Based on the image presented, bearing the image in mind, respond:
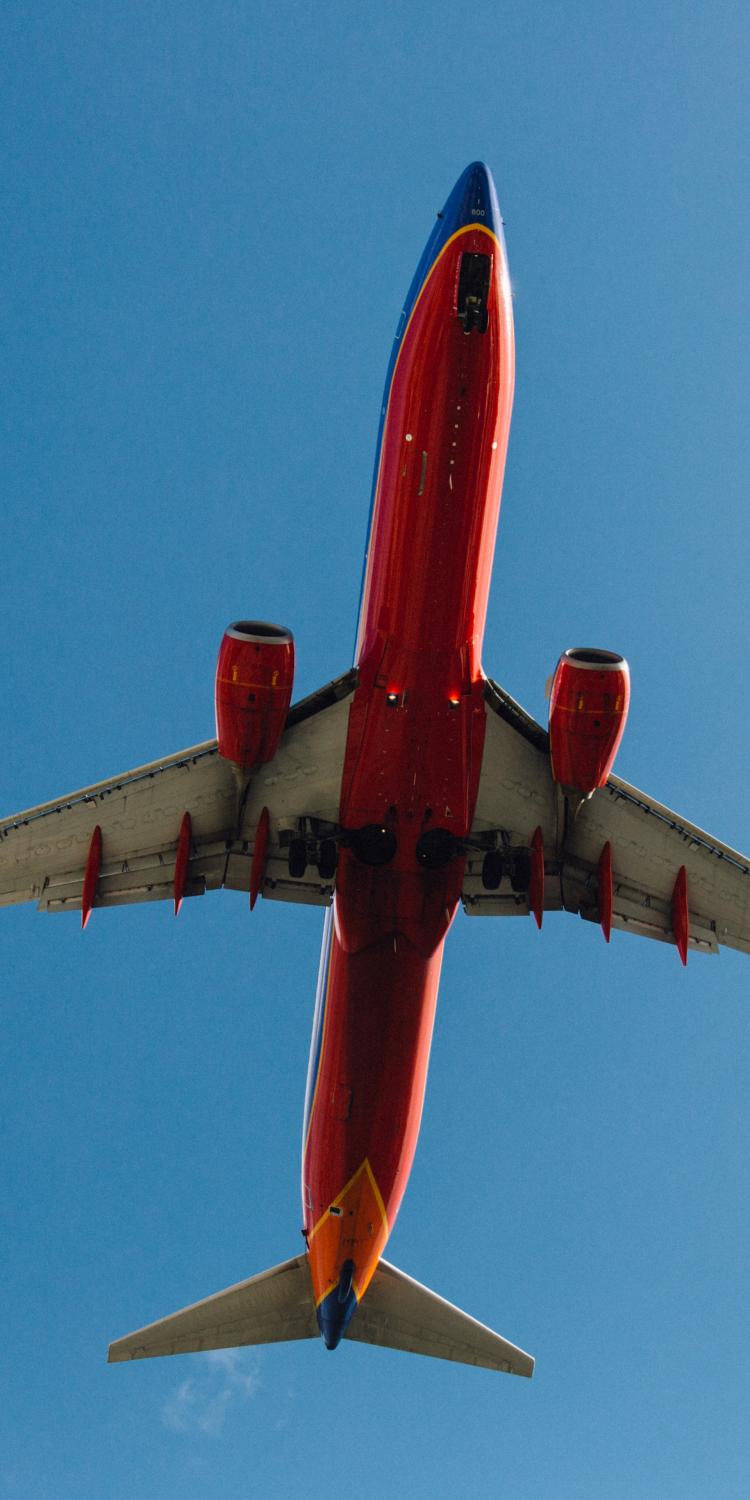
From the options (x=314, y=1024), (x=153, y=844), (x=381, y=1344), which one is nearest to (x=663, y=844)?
(x=314, y=1024)

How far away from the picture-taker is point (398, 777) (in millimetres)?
22703

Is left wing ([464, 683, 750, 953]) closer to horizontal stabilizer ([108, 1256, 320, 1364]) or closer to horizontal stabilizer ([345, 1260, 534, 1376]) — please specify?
horizontal stabilizer ([345, 1260, 534, 1376])

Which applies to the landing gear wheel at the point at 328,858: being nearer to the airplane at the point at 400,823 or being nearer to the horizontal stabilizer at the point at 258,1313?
the airplane at the point at 400,823

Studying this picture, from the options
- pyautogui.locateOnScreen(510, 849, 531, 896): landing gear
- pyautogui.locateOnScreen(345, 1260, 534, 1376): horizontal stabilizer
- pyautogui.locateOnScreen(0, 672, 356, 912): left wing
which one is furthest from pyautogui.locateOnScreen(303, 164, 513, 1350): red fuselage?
pyautogui.locateOnScreen(345, 1260, 534, 1376): horizontal stabilizer

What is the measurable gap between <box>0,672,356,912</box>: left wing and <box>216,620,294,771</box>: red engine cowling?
157 centimetres

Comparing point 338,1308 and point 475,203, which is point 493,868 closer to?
point 338,1308

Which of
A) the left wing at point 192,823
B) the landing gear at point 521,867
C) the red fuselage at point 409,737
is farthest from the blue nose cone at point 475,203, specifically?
the landing gear at point 521,867

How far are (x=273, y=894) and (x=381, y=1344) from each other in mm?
9321

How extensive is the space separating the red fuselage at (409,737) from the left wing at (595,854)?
3.31ft

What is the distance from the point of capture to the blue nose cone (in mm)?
20547

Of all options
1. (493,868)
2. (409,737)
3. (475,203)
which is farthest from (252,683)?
(475,203)

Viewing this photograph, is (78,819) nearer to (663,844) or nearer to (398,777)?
(398,777)

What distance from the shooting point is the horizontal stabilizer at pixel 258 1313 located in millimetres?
26719

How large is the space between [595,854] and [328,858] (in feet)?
17.3
